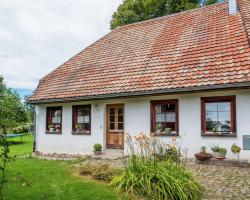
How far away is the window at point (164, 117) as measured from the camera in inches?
473

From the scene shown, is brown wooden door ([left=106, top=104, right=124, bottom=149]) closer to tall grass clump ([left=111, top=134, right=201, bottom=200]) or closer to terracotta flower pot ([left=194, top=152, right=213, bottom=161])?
terracotta flower pot ([left=194, top=152, right=213, bottom=161])

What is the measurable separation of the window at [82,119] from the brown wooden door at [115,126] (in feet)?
3.39

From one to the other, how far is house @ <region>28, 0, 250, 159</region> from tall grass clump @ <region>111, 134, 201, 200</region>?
4.17m

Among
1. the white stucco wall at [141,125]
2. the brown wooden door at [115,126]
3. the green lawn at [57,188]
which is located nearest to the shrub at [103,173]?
the green lawn at [57,188]

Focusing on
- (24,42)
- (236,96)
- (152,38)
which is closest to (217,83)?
(236,96)

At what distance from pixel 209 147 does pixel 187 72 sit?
2.90 metres

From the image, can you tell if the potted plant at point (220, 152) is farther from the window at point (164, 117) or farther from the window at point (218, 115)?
the window at point (164, 117)

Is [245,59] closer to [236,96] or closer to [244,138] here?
[236,96]

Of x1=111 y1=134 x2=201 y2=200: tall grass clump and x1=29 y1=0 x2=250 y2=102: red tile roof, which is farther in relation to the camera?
x1=29 y1=0 x2=250 y2=102: red tile roof

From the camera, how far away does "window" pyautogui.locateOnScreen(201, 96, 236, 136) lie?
10.7 metres

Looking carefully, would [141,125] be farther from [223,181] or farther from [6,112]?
[6,112]

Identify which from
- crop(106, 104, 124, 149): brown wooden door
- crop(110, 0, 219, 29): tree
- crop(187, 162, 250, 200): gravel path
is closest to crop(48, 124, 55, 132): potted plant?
crop(106, 104, 124, 149): brown wooden door

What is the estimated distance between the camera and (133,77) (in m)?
13.3

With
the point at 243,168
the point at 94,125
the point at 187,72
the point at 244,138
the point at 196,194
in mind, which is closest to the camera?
the point at 196,194
